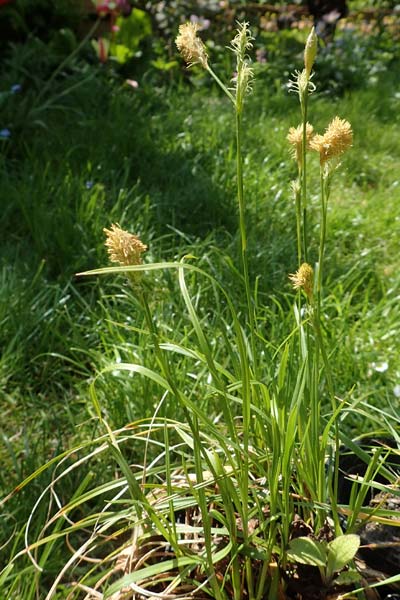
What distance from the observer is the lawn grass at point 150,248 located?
1.97m

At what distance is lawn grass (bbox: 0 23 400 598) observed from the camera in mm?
1973

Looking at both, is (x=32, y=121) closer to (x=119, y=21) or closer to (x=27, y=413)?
(x=119, y=21)

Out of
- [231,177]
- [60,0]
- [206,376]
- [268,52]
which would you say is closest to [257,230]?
[231,177]

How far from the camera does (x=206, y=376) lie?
2.00m

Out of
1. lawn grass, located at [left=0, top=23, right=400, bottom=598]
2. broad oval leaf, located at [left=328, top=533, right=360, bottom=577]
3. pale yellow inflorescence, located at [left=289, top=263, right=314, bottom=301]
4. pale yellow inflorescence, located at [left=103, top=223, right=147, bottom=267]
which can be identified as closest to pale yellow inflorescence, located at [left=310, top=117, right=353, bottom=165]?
pale yellow inflorescence, located at [left=289, top=263, right=314, bottom=301]

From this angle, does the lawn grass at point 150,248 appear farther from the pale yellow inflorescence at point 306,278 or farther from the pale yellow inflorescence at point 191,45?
the pale yellow inflorescence at point 191,45

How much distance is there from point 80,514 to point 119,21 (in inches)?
135

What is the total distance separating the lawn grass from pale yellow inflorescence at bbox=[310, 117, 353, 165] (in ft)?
1.43

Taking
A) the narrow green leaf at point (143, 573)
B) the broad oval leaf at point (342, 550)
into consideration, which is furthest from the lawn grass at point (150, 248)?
the narrow green leaf at point (143, 573)

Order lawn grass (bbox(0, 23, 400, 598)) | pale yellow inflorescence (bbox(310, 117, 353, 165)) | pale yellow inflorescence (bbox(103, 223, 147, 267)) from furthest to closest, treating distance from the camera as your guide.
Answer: lawn grass (bbox(0, 23, 400, 598))
pale yellow inflorescence (bbox(310, 117, 353, 165))
pale yellow inflorescence (bbox(103, 223, 147, 267))

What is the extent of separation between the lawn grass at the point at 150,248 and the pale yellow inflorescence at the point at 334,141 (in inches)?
17.2

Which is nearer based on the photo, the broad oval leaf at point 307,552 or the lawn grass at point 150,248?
the broad oval leaf at point 307,552

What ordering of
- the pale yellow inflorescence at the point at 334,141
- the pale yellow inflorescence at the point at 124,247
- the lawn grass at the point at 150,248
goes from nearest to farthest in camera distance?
the pale yellow inflorescence at the point at 124,247
the pale yellow inflorescence at the point at 334,141
the lawn grass at the point at 150,248

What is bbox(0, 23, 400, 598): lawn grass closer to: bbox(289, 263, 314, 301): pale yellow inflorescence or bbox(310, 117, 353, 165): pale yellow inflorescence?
bbox(289, 263, 314, 301): pale yellow inflorescence
